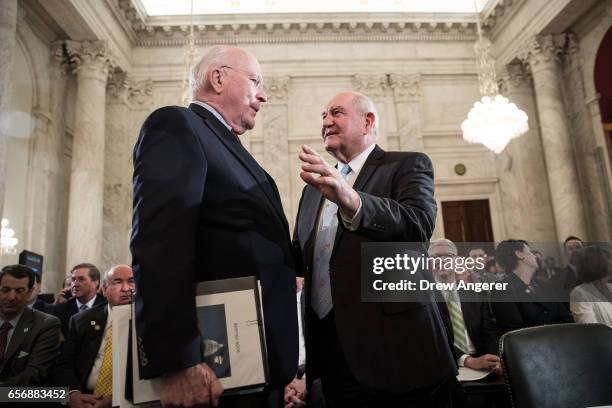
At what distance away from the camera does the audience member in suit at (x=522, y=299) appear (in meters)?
3.69

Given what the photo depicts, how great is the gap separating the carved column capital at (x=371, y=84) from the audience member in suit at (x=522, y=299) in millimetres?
9029

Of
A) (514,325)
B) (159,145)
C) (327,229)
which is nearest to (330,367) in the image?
(327,229)

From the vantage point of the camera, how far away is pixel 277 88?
41.1ft

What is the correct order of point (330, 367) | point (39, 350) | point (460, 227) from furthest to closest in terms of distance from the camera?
point (460, 227) → point (39, 350) → point (330, 367)

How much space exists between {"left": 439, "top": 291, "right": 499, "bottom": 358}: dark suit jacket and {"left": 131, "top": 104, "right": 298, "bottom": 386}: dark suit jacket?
7.80 ft

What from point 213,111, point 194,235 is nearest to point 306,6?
point 213,111

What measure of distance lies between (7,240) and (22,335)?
19.0 feet

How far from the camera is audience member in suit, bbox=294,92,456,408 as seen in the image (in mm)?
1717

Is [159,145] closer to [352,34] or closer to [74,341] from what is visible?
[74,341]

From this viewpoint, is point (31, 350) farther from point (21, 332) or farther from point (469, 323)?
point (469, 323)

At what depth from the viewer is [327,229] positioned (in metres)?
2.14

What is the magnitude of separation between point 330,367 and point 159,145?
1.20 meters

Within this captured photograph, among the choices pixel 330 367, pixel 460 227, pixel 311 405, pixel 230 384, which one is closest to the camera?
pixel 230 384

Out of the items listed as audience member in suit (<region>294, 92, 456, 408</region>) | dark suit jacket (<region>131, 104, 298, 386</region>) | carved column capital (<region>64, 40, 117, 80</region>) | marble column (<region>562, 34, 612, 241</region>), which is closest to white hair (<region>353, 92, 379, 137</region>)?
audience member in suit (<region>294, 92, 456, 408</region>)
